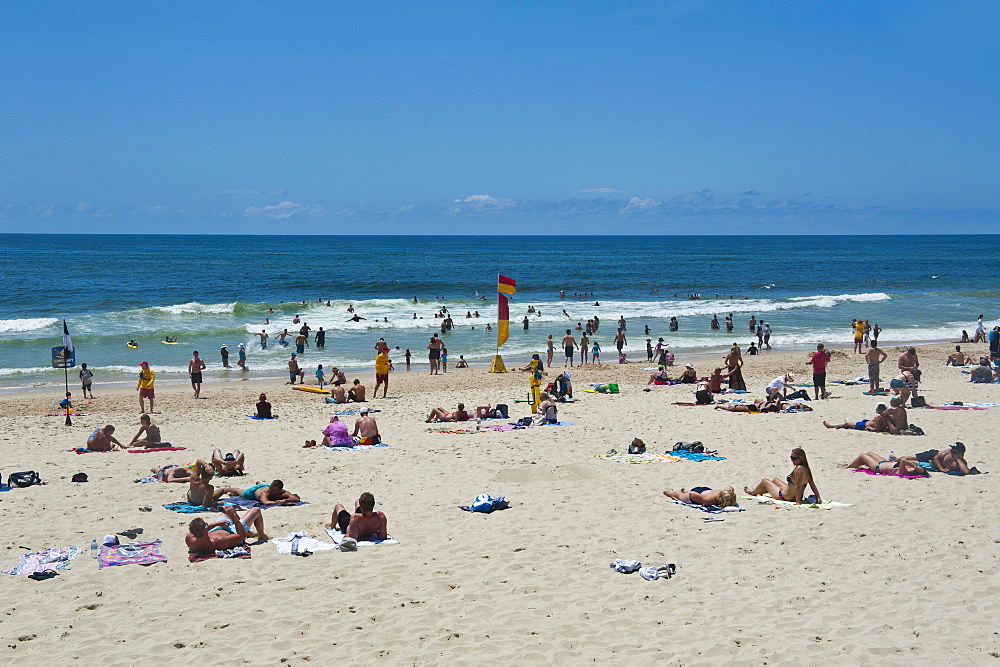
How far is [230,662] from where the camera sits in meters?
5.27

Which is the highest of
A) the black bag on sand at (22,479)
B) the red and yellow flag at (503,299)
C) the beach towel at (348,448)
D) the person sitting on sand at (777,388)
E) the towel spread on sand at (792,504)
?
the red and yellow flag at (503,299)

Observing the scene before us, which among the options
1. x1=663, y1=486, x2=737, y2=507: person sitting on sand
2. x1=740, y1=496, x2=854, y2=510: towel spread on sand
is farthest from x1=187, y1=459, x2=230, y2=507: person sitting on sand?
x1=740, y1=496, x2=854, y2=510: towel spread on sand

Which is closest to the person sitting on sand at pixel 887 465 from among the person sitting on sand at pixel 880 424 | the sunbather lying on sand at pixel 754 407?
the person sitting on sand at pixel 880 424

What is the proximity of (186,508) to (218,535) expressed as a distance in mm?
1640

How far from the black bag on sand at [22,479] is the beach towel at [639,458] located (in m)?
7.54

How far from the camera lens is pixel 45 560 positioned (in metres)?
7.08

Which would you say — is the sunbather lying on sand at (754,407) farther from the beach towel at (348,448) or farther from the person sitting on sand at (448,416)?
the beach towel at (348,448)

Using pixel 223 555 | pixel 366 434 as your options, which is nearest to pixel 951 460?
pixel 366 434

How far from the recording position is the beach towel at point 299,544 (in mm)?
7457

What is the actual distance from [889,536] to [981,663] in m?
2.58

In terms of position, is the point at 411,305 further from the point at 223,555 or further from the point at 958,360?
the point at 223,555

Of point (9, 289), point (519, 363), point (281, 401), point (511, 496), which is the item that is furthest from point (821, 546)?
point (9, 289)

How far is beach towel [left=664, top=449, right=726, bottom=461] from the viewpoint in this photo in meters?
11.0

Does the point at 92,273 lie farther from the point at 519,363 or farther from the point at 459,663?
the point at 459,663
